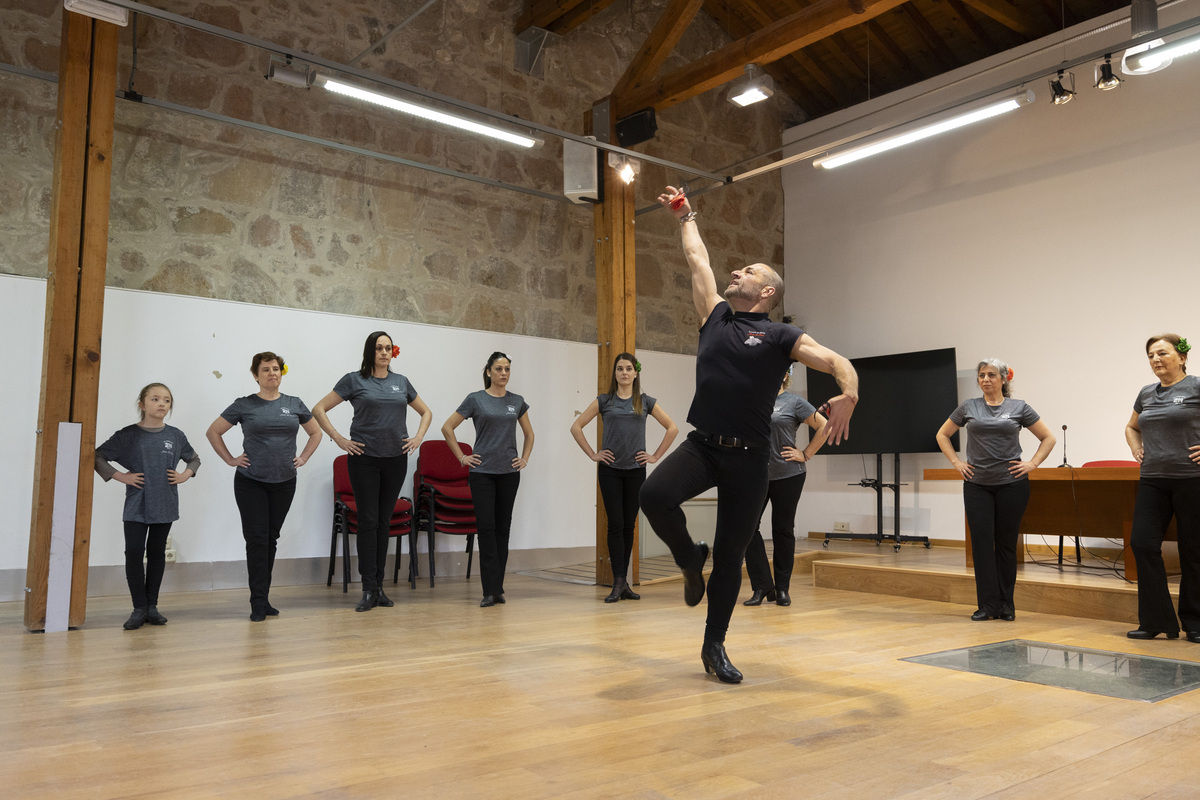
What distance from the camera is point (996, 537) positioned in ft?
15.6

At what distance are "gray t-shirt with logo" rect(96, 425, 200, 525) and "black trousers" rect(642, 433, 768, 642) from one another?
8.81 feet

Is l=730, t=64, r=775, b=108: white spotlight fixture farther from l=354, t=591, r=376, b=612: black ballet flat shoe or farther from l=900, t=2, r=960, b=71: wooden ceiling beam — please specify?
l=354, t=591, r=376, b=612: black ballet flat shoe

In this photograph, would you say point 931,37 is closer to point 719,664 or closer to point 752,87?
point 752,87

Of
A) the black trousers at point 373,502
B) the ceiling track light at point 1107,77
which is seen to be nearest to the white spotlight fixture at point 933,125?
the ceiling track light at point 1107,77

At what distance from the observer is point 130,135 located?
5.93 meters

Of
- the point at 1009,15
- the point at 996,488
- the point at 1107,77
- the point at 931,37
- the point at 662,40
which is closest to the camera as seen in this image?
the point at 996,488

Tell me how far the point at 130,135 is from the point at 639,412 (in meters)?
3.85

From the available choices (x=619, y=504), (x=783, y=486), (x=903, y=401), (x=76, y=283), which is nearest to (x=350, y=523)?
(x=619, y=504)

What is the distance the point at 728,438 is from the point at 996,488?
2.39 meters

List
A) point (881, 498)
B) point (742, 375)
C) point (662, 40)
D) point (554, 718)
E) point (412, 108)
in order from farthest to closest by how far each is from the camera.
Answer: point (881, 498) < point (662, 40) < point (412, 108) < point (742, 375) < point (554, 718)

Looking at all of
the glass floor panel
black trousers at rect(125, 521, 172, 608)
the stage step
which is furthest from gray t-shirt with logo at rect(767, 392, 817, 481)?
black trousers at rect(125, 521, 172, 608)

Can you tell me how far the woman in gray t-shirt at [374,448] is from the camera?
16.4ft

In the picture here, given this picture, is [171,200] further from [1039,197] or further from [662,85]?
[1039,197]

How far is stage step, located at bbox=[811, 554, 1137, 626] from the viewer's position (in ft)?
15.6
